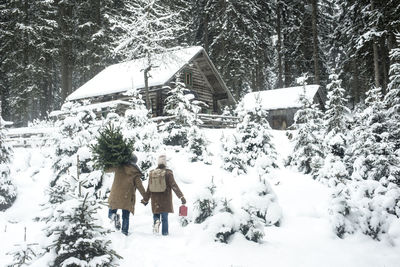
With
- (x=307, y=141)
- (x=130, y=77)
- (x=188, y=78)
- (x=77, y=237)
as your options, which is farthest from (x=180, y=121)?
(x=77, y=237)

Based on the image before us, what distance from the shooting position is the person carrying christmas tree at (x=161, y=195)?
7344mm

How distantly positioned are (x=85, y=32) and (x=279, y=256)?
3369cm

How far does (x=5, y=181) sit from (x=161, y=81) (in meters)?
13.8

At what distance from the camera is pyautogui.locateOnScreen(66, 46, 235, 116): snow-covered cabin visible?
81.3 ft

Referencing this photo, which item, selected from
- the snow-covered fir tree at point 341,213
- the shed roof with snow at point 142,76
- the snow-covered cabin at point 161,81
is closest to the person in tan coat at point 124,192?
the snow-covered fir tree at point 341,213

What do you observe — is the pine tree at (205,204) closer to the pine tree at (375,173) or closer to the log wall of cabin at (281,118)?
the pine tree at (375,173)

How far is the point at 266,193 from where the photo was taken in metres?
8.45

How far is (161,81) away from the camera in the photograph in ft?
77.9

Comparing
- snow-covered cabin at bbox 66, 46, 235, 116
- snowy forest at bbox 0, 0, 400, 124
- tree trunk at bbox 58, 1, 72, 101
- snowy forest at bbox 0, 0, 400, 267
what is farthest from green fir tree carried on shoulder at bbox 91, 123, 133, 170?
tree trunk at bbox 58, 1, 72, 101

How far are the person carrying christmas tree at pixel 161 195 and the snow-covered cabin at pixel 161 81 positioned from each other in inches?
598

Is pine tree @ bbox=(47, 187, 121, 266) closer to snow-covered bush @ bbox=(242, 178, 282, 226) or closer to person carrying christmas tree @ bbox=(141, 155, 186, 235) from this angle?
person carrying christmas tree @ bbox=(141, 155, 186, 235)

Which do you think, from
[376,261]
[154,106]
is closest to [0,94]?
[154,106]

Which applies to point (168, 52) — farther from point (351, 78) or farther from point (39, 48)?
point (351, 78)

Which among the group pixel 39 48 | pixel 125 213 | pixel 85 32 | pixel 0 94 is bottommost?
pixel 125 213
